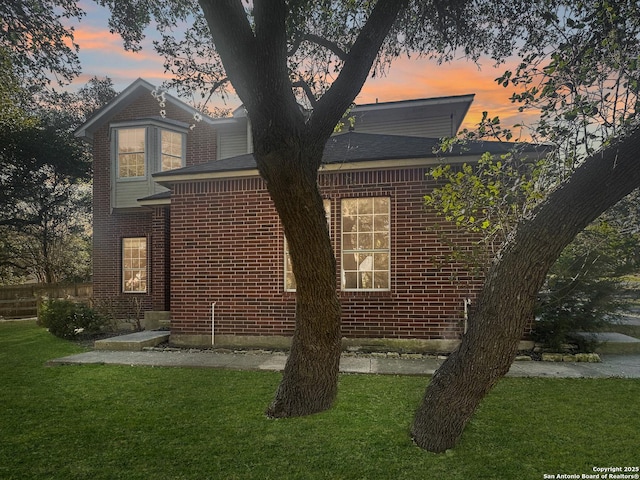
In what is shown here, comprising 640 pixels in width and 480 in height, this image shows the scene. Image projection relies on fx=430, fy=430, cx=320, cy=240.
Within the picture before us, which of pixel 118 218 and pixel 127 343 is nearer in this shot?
pixel 127 343

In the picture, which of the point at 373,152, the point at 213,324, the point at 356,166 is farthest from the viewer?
the point at 213,324

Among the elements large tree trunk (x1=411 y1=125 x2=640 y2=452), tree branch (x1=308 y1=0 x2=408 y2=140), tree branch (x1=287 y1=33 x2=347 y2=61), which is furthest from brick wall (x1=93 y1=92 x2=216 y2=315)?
Answer: large tree trunk (x1=411 y1=125 x2=640 y2=452)

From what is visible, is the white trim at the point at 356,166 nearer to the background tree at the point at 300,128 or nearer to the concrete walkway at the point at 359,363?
the background tree at the point at 300,128

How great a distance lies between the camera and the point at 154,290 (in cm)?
1279

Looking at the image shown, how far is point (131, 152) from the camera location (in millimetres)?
14172

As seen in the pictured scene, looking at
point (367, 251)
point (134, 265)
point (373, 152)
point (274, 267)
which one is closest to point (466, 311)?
point (367, 251)

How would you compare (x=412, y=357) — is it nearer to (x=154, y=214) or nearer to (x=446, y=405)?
(x=446, y=405)

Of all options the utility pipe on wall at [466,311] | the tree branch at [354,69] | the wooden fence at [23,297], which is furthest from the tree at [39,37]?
the wooden fence at [23,297]

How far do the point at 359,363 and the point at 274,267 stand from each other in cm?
277

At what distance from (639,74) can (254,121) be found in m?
3.90

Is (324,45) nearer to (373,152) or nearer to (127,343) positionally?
(373,152)

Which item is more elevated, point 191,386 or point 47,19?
point 47,19

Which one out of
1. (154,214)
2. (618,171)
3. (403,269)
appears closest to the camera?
(618,171)

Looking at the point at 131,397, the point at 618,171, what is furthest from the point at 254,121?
the point at 131,397
